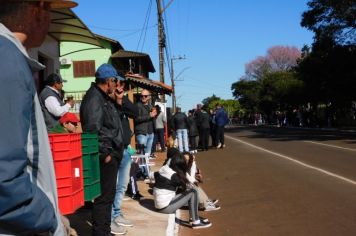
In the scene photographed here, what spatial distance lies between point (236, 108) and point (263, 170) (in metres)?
119

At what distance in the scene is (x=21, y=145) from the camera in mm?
1641

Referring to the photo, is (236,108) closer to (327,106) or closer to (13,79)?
(327,106)

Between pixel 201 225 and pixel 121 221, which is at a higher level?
pixel 121 221

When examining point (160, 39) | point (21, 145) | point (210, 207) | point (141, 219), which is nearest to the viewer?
point (21, 145)

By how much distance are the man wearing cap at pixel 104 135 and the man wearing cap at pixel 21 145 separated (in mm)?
3606

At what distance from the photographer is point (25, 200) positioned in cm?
163

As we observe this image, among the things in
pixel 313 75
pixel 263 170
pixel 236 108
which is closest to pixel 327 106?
pixel 313 75

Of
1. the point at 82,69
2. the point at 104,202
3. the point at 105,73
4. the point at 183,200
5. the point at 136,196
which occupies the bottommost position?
the point at 136,196

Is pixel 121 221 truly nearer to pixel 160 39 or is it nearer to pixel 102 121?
pixel 102 121

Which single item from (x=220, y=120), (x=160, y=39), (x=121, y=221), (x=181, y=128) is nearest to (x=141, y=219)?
(x=121, y=221)

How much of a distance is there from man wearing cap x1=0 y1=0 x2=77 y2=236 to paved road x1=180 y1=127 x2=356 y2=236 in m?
5.68

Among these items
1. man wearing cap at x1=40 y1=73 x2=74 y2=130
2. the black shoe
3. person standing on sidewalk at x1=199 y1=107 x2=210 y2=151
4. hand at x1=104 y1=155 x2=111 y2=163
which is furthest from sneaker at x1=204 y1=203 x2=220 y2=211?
person standing on sidewalk at x1=199 y1=107 x2=210 y2=151

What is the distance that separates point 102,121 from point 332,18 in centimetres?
3157

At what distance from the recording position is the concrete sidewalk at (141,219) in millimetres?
7090
